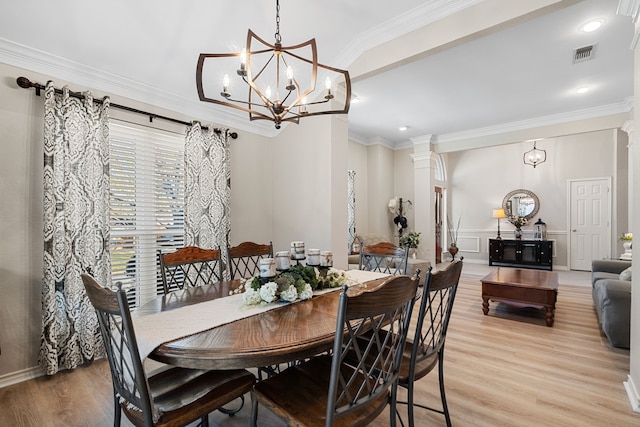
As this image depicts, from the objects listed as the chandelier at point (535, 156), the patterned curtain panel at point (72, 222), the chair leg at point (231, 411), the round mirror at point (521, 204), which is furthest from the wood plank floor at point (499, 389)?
the chandelier at point (535, 156)

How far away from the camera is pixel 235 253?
2586 millimetres

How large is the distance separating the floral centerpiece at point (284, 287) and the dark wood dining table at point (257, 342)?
3.5 inches

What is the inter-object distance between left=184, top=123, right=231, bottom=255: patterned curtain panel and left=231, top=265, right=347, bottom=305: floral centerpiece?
1.60 metres

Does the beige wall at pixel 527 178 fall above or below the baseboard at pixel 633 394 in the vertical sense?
above

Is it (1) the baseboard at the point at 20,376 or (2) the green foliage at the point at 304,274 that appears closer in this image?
(2) the green foliage at the point at 304,274

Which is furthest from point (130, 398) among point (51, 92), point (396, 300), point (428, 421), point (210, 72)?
point (210, 72)

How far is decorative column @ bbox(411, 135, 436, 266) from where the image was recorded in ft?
20.3

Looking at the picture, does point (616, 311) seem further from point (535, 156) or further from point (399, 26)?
point (535, 156)

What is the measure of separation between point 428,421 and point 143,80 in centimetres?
356

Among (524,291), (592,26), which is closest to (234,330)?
(524,291)

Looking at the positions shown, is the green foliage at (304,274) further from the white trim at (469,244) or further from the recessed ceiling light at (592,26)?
the white trim at (469,244)

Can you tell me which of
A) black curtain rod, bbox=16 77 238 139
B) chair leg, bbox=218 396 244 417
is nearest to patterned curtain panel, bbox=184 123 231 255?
black curtain rod, bbox=16 77 238 139

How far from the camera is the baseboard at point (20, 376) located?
2.22 meters

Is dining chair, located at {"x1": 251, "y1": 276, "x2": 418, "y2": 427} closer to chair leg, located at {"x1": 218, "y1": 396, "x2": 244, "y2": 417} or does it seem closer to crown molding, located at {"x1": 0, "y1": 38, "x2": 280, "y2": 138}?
chair leg, located at {"x1": 218, "y1": 396, "x2": 244, "y2": 417}
